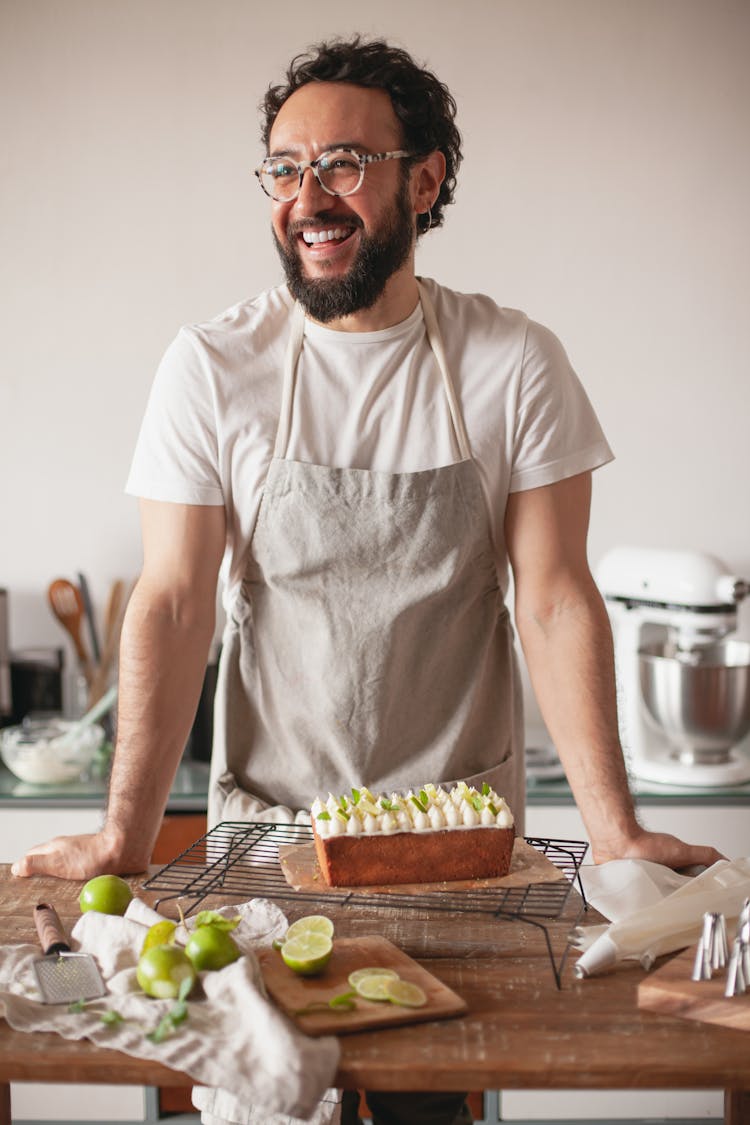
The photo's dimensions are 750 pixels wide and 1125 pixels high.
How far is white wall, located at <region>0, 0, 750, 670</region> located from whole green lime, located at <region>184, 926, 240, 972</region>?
2079mm

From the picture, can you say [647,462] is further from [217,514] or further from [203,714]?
[217,514]

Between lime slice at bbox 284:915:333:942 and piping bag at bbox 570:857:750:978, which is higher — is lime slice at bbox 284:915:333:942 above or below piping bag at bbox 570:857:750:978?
above

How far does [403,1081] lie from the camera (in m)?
1.01

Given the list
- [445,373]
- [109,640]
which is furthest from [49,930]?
[109,640]

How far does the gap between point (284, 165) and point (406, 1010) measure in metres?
1.17

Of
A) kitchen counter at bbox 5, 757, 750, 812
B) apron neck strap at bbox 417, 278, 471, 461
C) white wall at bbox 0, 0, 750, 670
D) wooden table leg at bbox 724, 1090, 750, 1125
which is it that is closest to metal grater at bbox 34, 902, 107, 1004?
wooden table leg at bbox 724, 1090, 750, 1125

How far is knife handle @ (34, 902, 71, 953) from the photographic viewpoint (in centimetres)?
121

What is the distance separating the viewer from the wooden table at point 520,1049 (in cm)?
101

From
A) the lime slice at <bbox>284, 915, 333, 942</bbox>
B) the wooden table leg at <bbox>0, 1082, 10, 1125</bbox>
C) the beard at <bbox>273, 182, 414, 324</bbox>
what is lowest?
the wooden table leg at <bbox>0, 1082, 10, 1125</bbox>

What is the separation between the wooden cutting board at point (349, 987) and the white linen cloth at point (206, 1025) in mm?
29

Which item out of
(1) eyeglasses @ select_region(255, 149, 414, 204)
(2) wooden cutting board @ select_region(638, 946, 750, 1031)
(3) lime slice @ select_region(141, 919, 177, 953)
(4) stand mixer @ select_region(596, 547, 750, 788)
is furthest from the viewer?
(4) stand mixer @ select_region(596, 547, 750, 788)

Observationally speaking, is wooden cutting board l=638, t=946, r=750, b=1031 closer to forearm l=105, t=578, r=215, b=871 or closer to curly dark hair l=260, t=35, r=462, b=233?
forearm l=105, t=578, r=215, b=871

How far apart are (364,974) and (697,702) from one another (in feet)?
5.46

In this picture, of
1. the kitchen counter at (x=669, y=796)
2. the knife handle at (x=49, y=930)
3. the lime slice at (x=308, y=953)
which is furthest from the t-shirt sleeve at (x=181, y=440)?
the kitchen counter at (x=669, y=796)
